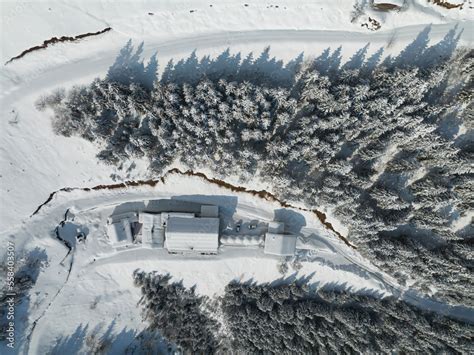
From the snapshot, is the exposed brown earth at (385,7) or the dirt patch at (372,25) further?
the dirt patch at (372,25)

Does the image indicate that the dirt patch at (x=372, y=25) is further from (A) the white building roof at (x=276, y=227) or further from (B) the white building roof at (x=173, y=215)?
(B) the white building roof at (x=173, y=215)

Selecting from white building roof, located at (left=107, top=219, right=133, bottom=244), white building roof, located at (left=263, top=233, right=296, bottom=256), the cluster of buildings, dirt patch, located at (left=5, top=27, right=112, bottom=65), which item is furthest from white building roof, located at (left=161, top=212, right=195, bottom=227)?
dirt patch, located at (left=5, top=27, right=112, bottom=65)

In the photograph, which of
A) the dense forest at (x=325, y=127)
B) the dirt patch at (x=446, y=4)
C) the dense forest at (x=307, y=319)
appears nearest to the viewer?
the dense forest at (x=325, y=127)

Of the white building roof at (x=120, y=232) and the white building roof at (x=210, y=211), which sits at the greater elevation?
the white building roof at (x=210, y=211)

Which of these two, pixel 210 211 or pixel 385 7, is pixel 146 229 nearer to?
pixel 210 211

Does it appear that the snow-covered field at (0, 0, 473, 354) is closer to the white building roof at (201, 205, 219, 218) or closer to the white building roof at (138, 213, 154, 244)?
the white building roof at (201, 205, 219, 218)

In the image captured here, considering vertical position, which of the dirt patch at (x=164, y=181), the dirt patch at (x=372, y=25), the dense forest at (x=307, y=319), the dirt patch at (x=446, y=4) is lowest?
the dense forest at (x=307, y=319)

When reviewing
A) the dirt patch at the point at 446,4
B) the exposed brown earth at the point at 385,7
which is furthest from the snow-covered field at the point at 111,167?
the exposed brown earth at the point at 385,7

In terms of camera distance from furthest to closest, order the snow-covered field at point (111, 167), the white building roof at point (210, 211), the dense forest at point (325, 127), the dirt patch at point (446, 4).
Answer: the white building roof at point (210, 211) → the dirt patch at point (446, 4) → the snow-covered field at point (111, 167) → the dense forest at point (325, 127)
